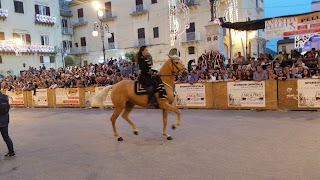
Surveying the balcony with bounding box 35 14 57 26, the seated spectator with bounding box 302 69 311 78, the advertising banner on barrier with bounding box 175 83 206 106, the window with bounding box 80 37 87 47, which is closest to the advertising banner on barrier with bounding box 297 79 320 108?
the seated spectator with bounding box 302 69 311 78

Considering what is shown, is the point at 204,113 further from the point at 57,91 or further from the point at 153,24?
the point at 153,24

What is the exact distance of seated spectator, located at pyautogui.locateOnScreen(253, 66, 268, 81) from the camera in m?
12.5

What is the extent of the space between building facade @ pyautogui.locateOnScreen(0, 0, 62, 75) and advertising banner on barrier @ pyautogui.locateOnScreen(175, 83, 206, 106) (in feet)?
102

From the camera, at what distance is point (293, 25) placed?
13781 millimetres

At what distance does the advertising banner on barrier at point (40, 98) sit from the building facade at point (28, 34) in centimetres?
2114

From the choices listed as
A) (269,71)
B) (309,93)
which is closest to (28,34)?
(269,71)

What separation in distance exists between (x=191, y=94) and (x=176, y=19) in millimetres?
20993

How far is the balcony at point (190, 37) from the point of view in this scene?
3622 cm

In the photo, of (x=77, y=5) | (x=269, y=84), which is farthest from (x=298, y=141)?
(x=77, y=5)

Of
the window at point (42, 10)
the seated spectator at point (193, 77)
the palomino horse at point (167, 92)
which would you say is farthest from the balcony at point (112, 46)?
the palomino horse at point (167, 92)

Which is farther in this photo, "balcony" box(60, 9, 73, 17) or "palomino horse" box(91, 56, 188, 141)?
"balcony" box(60, 9, 73, 17)

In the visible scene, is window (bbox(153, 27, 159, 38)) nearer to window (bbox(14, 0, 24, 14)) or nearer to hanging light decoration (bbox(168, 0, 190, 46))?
hanging light decoration (bbox(168, 0, 190, 46))

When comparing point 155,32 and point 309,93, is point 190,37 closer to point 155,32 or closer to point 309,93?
point 155,32

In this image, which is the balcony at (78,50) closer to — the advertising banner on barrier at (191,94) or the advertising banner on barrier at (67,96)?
the advertising banner on barrier at (67,96)
